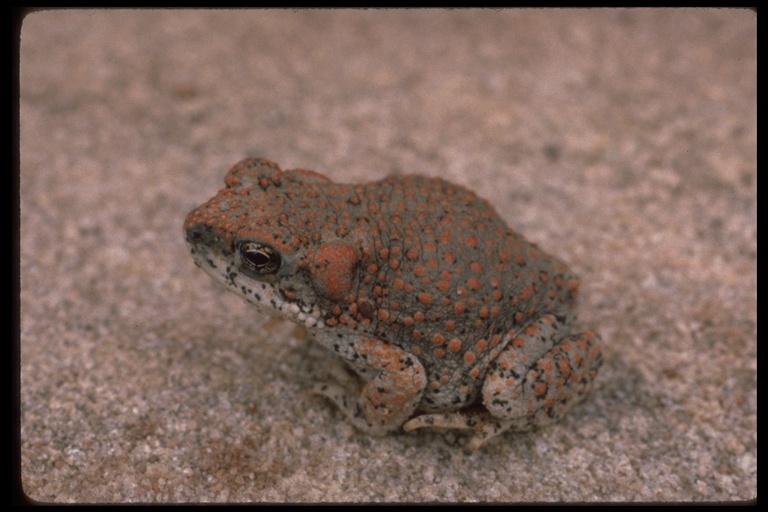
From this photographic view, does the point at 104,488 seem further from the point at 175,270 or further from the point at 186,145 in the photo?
the point at 186,145

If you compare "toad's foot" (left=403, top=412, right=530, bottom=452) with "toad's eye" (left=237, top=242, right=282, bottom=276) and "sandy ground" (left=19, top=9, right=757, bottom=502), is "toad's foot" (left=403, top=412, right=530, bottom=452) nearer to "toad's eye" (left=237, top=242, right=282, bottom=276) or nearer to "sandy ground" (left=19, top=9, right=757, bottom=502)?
"sandy ground" (left=19, top=9, right=757, bottom=502)

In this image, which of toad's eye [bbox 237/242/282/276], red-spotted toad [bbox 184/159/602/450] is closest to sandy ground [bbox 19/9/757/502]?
red-spotted toad [bbox 184/159/602/450]

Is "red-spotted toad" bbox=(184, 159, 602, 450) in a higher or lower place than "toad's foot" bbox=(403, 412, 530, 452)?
higher

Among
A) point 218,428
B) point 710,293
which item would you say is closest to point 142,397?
point 218,428

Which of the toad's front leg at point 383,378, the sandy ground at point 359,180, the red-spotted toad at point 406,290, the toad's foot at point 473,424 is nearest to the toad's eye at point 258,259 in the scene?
the red-spotted toad at point 406,290

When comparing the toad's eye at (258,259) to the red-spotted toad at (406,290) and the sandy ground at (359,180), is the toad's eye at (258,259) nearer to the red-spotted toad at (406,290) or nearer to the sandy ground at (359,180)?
the red-spotted toad at (406,290)

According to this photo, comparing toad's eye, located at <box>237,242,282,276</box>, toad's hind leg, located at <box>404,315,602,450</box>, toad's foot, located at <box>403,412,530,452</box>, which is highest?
Result: toad's eye, located at <box>237,242,282,276</box>

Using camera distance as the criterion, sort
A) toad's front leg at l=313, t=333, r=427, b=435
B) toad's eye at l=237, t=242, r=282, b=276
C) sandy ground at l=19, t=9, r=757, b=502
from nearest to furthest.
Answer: toad's eye at l=237, t=242, r=282, b=276, toad's front leg at l=313, t=333, r=427, b=435, sandy ground at l=19, t=9, r=757, b=502

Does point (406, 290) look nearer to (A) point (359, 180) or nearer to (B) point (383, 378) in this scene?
Result: (B) point (383, 378)
